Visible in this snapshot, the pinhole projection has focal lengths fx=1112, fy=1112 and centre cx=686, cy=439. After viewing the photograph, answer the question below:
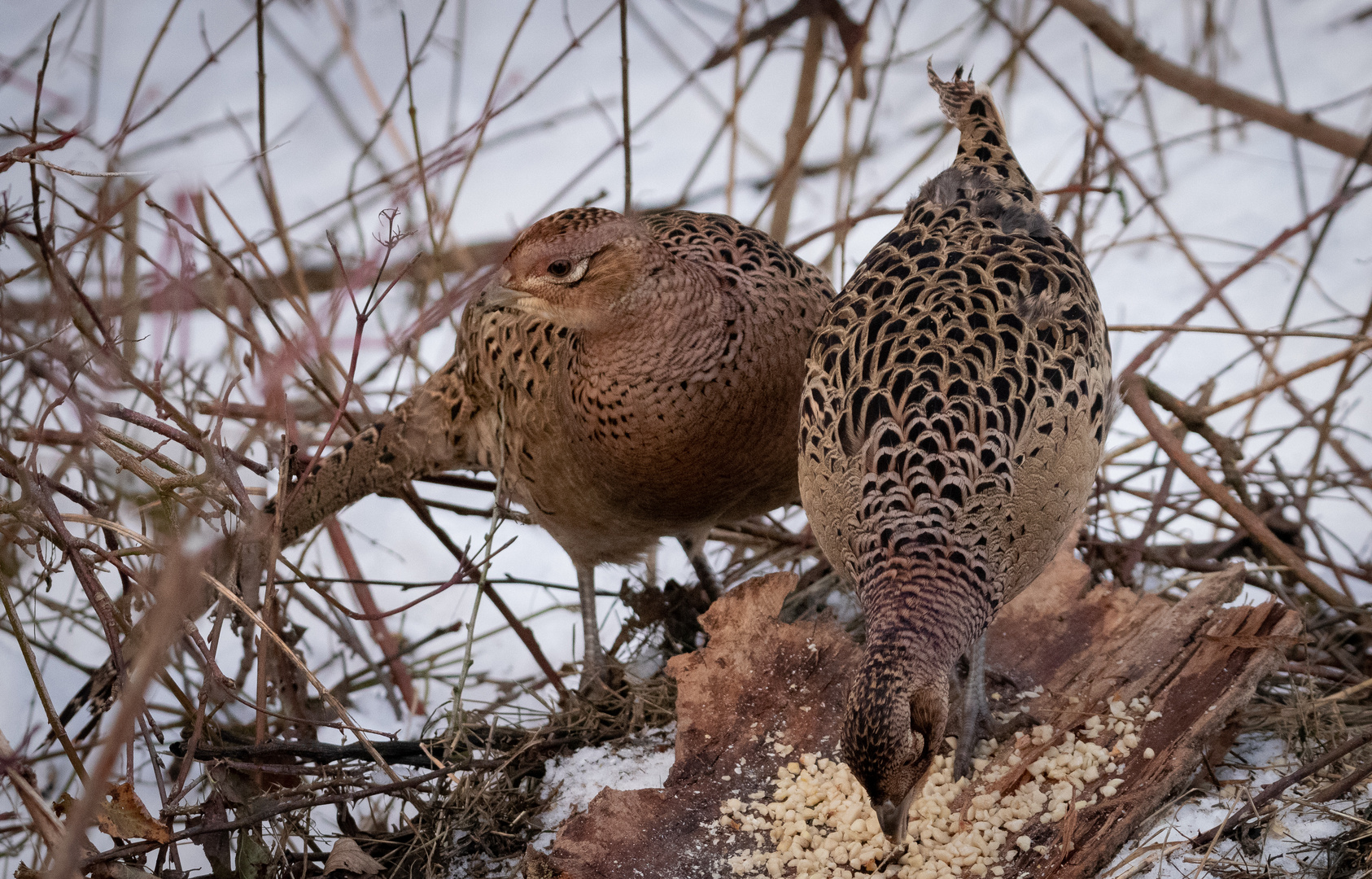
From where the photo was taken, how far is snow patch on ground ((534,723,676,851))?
2.59m

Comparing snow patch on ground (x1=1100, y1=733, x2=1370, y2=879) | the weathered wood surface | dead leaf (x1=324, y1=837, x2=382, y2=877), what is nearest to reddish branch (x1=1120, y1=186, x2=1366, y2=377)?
the weathered wood surface

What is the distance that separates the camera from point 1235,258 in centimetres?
486

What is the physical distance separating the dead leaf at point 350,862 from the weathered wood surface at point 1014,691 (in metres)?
0.43

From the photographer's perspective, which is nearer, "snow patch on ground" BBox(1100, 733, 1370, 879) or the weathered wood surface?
"snow patch on ground" BBox(1100, 733, 1370, 879)

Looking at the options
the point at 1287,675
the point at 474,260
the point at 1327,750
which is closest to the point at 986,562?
the point at 1327,750

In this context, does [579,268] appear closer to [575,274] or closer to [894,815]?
[575,274]

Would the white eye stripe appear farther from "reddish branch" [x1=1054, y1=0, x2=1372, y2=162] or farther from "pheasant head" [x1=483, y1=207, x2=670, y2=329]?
"reddish branch" [x1=1054, y1=0, x2=1372, y2=162]

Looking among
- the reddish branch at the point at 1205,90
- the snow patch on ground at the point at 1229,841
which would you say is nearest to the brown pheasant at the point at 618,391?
the snow patch on ground at the point at 1229,841

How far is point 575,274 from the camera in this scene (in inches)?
101

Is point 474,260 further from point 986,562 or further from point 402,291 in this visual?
point 986,562

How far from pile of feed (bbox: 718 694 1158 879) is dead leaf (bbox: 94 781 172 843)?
1.12 m

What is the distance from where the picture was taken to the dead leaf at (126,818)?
2.00 meters

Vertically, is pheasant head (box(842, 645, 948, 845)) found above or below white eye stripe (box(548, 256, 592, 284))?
below

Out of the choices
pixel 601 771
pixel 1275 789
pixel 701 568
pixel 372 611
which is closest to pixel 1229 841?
pixel 1275 789
